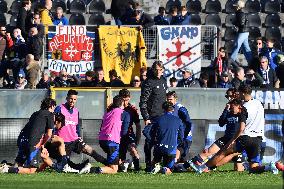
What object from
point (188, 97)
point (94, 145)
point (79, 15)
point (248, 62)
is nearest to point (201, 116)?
point (188, 97)

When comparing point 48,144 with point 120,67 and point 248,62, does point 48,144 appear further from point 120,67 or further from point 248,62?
point 248,62

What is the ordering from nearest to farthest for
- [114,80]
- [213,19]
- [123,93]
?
[123,93] < [114,80] < [213,19]

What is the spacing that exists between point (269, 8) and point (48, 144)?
44.0 ft

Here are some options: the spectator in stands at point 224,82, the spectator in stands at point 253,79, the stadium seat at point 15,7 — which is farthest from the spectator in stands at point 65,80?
the stadium seat at point 15,7

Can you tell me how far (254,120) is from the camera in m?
23.5

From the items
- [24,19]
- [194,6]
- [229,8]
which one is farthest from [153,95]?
[229,8]

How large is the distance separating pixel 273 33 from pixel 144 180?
46.8 feet

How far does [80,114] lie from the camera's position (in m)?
27.8

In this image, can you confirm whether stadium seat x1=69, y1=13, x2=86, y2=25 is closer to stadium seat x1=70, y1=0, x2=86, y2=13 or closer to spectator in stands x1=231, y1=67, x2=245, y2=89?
stadium seat x1=70, y1=0, x2=86, y2=13

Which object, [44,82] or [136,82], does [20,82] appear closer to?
[44,82]

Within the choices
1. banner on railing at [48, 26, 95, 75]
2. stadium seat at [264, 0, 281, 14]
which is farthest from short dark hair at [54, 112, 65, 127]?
stadium seat at [264, 0, 281, 14]

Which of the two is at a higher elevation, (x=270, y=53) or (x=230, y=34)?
(x=230, y=34)

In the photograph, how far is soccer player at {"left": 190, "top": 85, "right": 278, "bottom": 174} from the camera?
918 inches

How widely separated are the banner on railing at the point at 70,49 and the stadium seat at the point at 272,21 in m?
6.82
